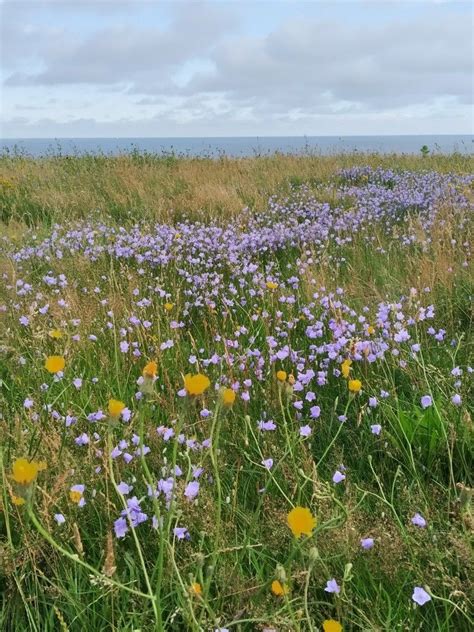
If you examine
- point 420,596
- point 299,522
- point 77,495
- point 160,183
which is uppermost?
point 160,183

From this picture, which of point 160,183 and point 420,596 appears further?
point 160,183

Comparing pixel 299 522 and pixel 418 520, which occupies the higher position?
pixel 299 522

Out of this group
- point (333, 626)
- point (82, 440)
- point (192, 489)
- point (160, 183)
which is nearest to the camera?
point (333, 626)

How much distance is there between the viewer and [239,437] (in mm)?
2318

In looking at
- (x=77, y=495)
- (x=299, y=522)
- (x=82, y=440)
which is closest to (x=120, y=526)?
(x=77, y=495)

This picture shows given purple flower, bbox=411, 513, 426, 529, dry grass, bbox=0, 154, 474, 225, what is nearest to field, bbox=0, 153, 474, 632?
purple flower, bbox=411, 513, 426, 529

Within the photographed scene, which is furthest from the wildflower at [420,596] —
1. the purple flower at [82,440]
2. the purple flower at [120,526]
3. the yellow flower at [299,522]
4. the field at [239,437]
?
the purple flower at [82,440]

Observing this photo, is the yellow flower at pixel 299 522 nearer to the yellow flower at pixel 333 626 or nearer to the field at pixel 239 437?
the field at pixel 239 437

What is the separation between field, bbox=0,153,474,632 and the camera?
1534mm

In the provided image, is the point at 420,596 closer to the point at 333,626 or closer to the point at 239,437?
the point at 333,626

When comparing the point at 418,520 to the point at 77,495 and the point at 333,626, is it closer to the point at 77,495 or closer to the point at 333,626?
Answer: the point at 333,626

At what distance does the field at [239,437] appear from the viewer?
60.4 inches

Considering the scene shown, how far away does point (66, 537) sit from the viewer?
1845 mm

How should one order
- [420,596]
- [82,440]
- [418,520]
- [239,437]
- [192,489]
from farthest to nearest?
1. [239,437]
2. [82,440]
3. [192,489]
4. [418,520]
5. [420,596]
